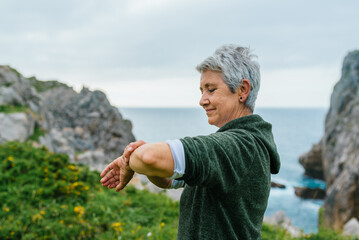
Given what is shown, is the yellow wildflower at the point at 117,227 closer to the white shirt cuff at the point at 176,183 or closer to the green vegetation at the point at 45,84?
the white shirt cuff at the point at 176,183

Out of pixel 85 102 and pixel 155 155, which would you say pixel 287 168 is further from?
pixel 155 155

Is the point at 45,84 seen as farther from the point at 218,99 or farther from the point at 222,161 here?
the point at 222,161

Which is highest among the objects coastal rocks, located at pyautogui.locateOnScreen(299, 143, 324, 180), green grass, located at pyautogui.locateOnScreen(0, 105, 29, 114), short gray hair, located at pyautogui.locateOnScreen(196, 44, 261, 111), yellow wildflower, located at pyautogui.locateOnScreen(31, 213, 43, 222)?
short gray hair, located at pyautogui.locateOnScreen(196, 44, 261, 111)

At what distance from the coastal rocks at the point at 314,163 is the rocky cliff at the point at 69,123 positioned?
95.4ft

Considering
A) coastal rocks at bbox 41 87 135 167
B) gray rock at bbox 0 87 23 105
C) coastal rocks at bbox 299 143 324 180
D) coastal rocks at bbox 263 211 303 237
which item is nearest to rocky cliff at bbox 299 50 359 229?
coastal rocks at bbox 299 143 324 180

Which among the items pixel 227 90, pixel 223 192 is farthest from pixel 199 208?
pixel 227 90

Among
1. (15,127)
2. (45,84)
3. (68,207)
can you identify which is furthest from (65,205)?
(45,84)

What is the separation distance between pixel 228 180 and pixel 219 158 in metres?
0.16

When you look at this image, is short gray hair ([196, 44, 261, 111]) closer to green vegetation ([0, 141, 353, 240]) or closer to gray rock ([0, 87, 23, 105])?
green vegetation ([0, 141, 353, 240])

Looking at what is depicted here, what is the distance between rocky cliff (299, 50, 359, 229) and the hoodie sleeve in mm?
20347

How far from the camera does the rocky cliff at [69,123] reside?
39.6 feet

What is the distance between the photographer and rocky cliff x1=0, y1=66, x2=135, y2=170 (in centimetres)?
1208

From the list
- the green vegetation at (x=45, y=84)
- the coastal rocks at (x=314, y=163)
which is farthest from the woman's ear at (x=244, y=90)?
the green vegetation at (x=45, y=84)

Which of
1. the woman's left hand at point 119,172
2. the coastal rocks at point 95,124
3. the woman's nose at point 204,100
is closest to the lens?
the woman's left hand at point 119,172
